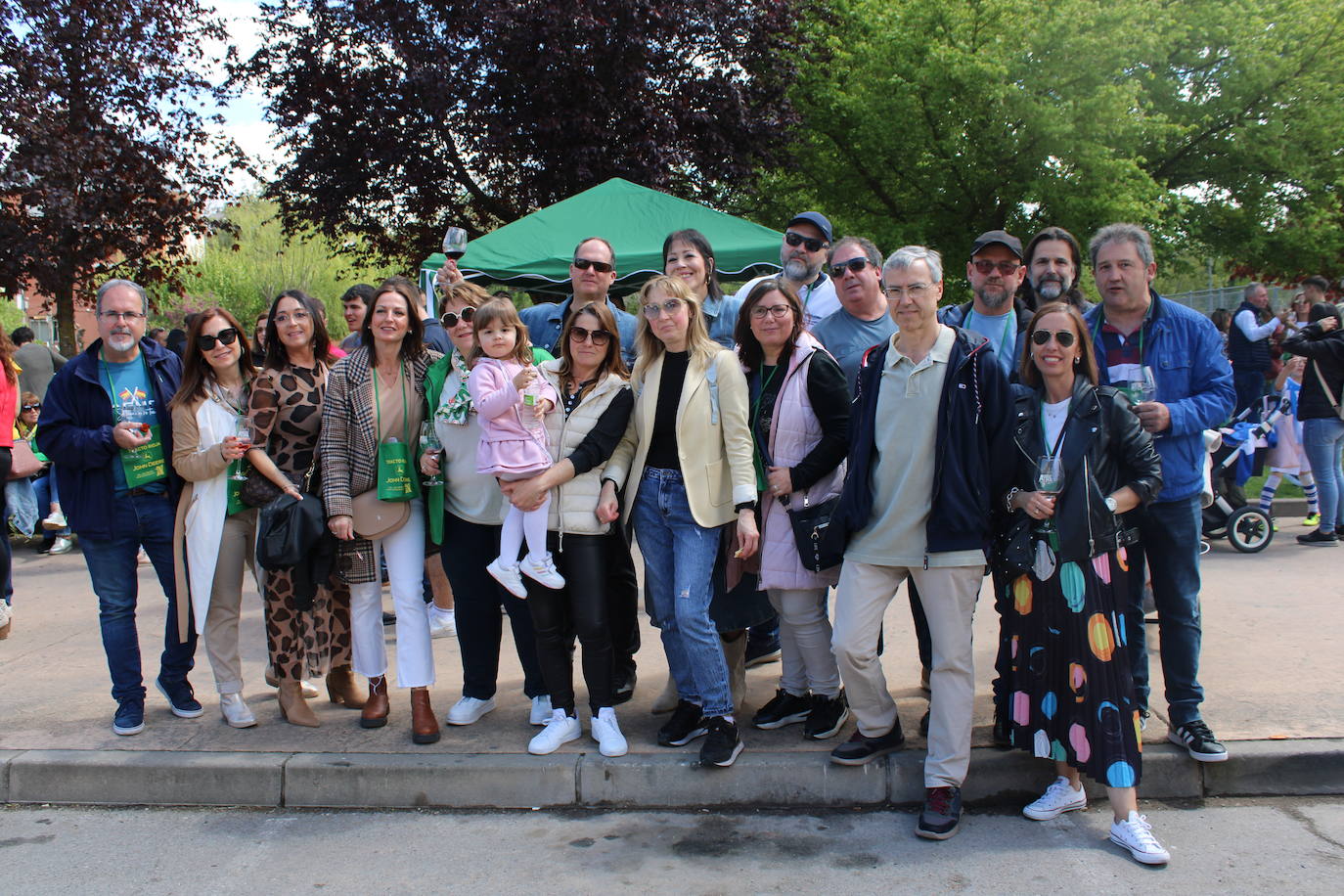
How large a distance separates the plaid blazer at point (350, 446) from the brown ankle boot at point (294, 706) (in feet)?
2.01

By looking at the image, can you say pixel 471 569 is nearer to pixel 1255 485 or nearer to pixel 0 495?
pixel 0 495

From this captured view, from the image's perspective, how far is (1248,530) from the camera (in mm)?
8062

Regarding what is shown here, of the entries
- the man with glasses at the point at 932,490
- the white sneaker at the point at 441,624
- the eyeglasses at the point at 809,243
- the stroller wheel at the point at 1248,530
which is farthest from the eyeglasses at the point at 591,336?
the stroller wheel at the point at 1248,530

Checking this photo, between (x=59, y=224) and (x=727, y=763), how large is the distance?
11177 mm

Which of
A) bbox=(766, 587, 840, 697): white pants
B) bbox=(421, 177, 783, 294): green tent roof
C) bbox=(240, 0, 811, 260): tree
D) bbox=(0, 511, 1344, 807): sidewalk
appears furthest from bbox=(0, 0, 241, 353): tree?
bbox=(766, 587, 840, 697): white pants

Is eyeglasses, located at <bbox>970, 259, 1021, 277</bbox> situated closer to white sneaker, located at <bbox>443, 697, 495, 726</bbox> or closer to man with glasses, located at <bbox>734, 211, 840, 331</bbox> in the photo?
man with glasses, located at <bbox>734, 211, 840, 331</bbox>

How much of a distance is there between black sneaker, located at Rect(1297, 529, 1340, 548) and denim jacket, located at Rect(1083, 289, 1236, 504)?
5.42m

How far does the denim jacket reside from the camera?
380 cm

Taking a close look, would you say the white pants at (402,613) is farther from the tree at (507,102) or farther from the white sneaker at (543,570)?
the tree at (507,102)

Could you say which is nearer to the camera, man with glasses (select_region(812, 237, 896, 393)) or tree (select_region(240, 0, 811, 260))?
man with glasses (select_region(812, 237, 896, 393))

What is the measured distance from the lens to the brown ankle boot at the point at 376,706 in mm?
4500

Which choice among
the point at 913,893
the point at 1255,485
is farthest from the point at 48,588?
the point at 1255,485

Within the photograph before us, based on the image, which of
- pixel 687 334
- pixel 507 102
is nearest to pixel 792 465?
pixel 687 334

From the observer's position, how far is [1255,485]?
11156 millimetres
